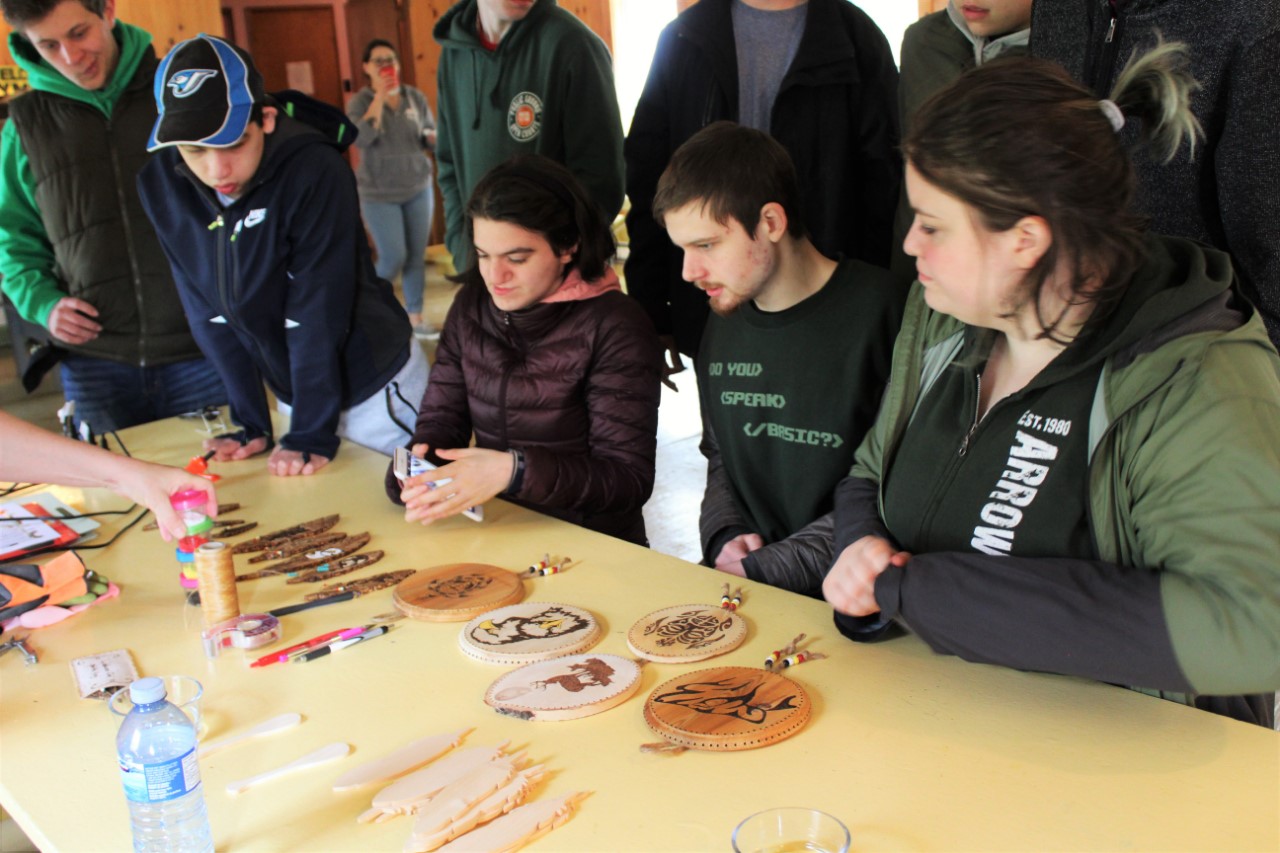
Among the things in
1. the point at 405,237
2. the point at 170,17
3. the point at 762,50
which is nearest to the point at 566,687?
the point at 762,50

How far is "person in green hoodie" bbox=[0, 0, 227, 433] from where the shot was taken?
279 cm

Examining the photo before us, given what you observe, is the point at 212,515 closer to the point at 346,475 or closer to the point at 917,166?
the point at 346,475

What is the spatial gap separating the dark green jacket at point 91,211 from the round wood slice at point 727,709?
2.17 metres

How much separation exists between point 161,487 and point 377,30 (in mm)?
8863

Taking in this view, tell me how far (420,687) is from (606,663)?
0.24 metres

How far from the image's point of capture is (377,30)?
965 cm

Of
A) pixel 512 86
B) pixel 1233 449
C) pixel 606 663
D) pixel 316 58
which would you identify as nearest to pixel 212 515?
pixel 606 663

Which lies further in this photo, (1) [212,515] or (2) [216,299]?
(2) [216,299]

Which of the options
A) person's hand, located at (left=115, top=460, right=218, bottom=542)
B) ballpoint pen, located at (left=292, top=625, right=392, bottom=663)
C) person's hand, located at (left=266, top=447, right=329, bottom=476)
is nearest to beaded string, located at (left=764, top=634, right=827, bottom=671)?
ballpoint pen, located at (left=292, top=625, right=392, bottom=663)

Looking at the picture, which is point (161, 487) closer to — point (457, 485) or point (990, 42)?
point (457, 485)

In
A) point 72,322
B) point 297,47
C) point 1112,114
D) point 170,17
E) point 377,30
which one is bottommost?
point 72,322

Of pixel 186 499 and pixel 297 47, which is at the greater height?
pixel 297 47

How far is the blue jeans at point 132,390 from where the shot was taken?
117 inches

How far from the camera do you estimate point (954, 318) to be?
1488mm
